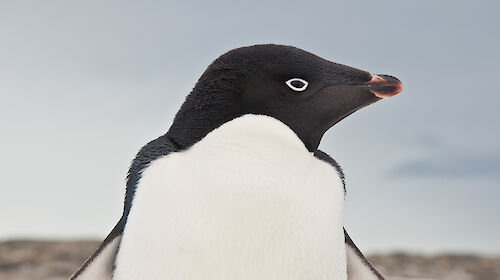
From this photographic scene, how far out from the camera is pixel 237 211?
199 centimetres

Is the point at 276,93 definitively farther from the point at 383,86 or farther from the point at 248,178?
the point at 383,86

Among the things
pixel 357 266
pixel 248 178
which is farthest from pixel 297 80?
pixel 357 266

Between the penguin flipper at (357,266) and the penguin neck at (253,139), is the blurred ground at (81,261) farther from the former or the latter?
the penguin neck at (253,139)

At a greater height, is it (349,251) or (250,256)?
(349,251)

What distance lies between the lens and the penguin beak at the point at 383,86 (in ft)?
7.09

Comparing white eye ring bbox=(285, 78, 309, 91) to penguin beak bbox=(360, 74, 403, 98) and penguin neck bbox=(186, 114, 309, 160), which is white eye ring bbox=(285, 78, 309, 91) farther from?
penguin beak bbox=(360, 74, 403, 98)

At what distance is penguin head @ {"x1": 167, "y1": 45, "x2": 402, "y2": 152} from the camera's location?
79.7 inches

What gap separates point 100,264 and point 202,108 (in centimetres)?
77

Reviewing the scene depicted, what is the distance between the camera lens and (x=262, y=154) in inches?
79.9

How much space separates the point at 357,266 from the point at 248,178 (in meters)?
0.89

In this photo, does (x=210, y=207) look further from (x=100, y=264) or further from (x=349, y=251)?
(x=349, y=251)

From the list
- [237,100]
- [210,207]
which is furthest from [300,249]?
[237,100]

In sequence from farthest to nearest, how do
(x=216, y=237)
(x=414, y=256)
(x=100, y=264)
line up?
(x=414, y=256)
(x=100, y=264)
(x=216, y=237)

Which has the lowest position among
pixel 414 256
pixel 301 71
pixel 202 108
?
pixel 202 108
